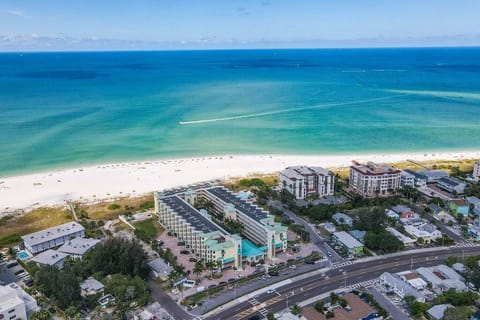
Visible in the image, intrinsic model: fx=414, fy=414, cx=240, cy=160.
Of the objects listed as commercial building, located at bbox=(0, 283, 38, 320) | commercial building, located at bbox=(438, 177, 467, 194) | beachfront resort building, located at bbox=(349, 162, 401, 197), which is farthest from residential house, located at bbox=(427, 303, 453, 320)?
commercial building, located at bbox=(0, 283, 38, 320)

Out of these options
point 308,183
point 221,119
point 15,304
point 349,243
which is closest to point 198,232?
point 349,243

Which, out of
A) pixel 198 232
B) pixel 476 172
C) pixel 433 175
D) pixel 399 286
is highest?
pixel 198 232

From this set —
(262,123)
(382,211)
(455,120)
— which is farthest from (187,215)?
(455,120)

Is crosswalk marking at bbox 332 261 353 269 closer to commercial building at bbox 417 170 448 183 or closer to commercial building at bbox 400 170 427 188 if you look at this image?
commercial building at bbox 400 170 427 188

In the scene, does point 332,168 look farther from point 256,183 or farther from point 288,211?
point 288,211

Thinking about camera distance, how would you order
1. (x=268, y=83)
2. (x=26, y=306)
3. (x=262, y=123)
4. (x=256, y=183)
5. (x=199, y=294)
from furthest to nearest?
(x=268, y=83) < (x=262, y=123) < (x=256, y=183) < (x=199, y=294) < (x=26, y=306)

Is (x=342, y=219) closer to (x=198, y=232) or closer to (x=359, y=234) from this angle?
(x=359, y=234)

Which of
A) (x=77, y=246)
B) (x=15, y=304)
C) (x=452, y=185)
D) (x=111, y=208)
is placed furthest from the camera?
(x=452, y=185)
